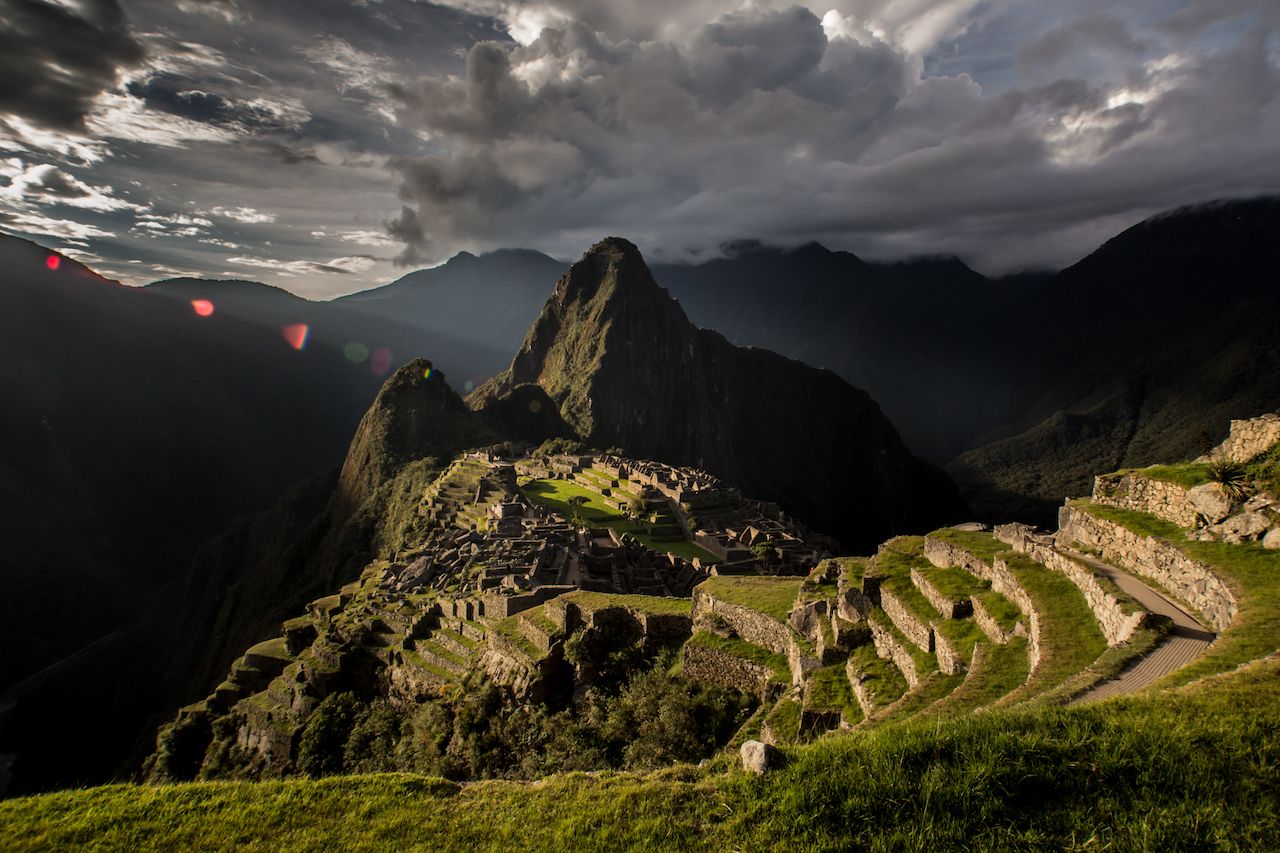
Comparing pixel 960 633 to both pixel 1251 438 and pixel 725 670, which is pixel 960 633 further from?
pixel 1251 438

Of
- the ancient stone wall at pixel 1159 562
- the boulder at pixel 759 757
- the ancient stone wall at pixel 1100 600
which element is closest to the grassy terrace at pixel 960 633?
the ancient stone wall at pixel 1100 600

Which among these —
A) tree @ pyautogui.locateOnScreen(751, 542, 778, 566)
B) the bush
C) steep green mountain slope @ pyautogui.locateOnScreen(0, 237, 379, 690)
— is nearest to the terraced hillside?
the bush

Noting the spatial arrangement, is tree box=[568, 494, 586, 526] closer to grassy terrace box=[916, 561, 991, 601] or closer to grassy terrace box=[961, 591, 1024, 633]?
grassy terrace box=[916, 561, 991, 601]

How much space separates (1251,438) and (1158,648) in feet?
35.5

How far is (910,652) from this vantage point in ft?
47.0

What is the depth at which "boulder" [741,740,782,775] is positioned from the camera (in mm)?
6820

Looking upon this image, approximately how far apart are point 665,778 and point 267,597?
91.4 meters

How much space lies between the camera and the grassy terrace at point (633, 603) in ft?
66.9

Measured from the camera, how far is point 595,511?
5703 cm

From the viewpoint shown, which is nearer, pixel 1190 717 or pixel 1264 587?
pixel 1190 717

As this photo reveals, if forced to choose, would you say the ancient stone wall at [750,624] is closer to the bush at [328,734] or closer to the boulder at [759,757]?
the boulder at [759,757]

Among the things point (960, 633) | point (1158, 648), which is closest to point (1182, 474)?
point (960, 633)

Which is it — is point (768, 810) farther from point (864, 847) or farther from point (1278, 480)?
point (1278, 480)

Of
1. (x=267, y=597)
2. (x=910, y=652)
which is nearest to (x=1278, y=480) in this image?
(x=910, y=652)
